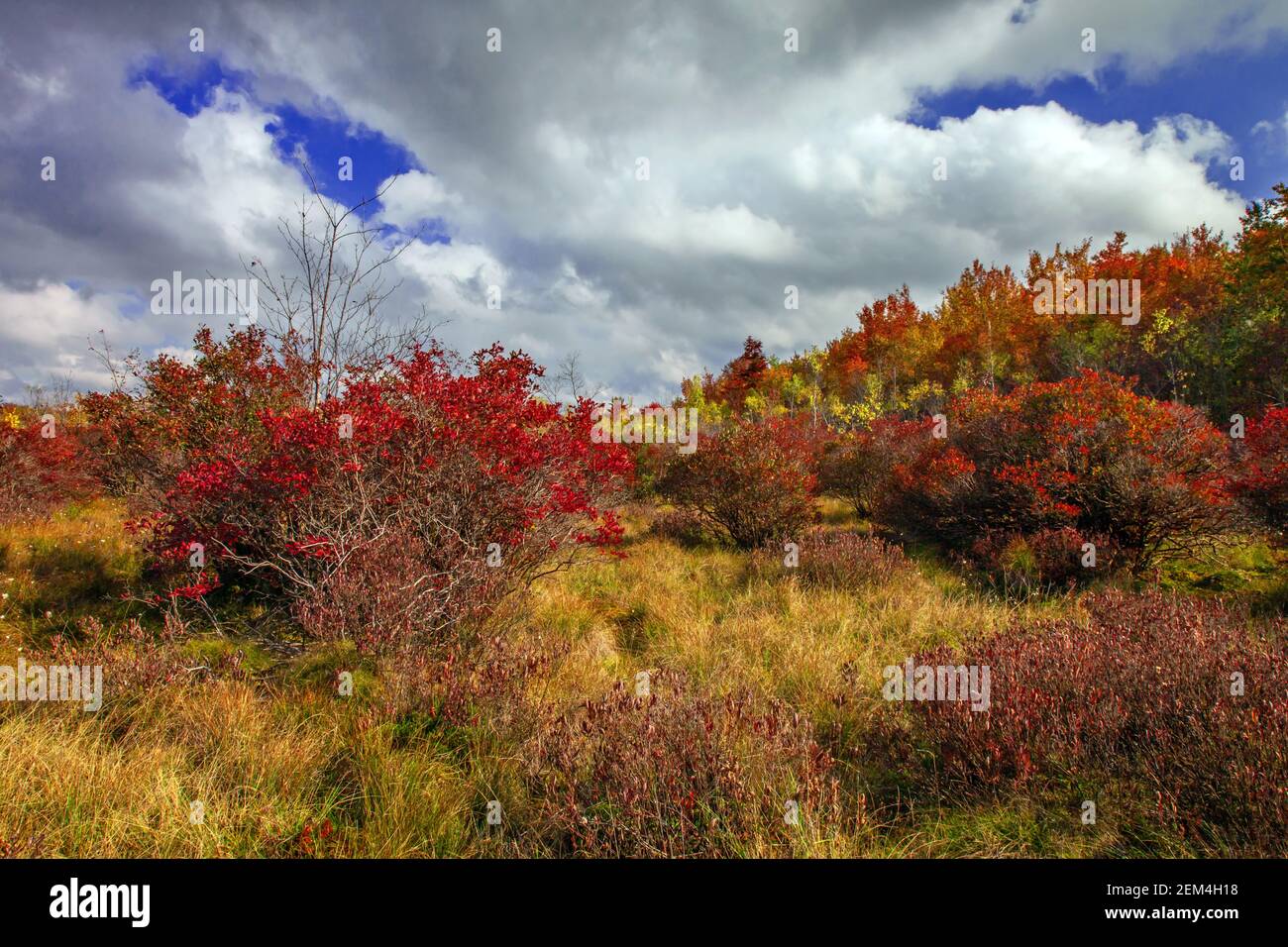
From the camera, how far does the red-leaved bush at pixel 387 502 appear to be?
13.6 feet

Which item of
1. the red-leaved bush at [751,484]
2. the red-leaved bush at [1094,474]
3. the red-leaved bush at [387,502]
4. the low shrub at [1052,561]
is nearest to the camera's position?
the red-leaved bush at [387,502]

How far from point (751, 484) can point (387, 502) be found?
17.6 feet

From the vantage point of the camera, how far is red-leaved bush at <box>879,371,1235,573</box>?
638 centimetres

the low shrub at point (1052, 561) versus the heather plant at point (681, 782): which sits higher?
the low shrub at point (1052, 561)

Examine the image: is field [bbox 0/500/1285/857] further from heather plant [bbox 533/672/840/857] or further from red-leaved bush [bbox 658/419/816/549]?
red-leaved bush [bbox 658/419/816/549]

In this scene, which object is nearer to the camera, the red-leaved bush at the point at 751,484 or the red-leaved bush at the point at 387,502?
the red-leaved bush at the point at 387,502

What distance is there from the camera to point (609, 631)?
527 centimetres

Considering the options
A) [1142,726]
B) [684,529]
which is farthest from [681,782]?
[684,529]

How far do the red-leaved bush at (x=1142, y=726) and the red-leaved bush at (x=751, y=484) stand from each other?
190 inches

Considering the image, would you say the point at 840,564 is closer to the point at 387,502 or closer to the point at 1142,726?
the point at 1142,726

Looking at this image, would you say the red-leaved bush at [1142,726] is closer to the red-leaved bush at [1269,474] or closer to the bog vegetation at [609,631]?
the bog vegetation at [609,631]

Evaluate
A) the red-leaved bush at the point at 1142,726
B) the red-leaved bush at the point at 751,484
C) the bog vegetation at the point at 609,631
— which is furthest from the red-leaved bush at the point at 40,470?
the red-leaved bush at the point at 1142,726
